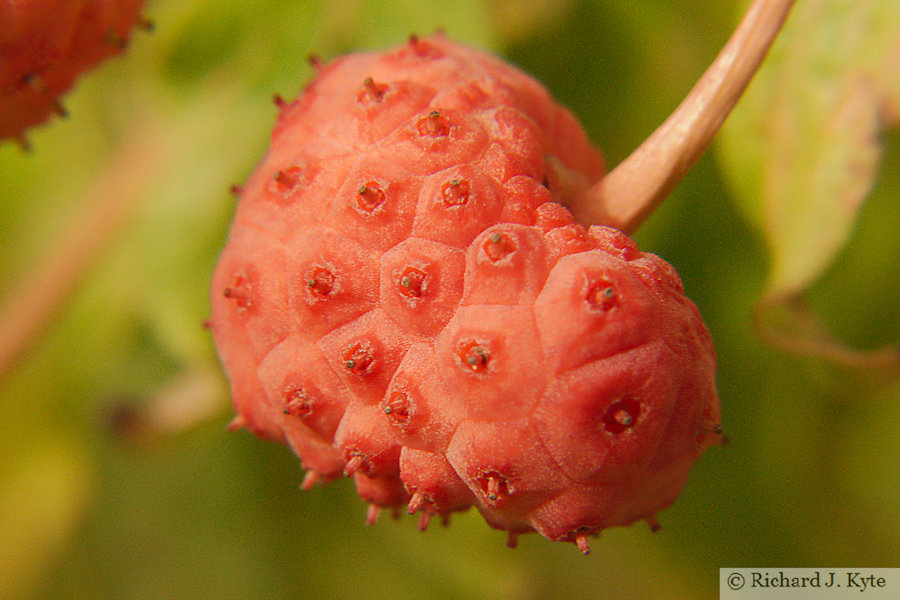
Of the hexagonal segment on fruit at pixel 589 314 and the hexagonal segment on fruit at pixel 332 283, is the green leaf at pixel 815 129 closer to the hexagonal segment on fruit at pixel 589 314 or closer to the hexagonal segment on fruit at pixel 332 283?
the hexagonal segment on fruit at pixel 589 314

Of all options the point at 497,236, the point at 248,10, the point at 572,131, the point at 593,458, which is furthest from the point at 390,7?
the point at 593,458

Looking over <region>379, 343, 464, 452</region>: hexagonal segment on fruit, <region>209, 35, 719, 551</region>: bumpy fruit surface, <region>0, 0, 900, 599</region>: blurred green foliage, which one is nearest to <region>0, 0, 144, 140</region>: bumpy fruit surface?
<region>209, 35, 719, 551</region>: bumpy fruit surface

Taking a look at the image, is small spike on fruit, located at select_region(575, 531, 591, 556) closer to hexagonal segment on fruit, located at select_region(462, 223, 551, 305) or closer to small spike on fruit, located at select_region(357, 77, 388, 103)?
hexagonal segment on fruit, located at select_region(462, 223, 551, 305)

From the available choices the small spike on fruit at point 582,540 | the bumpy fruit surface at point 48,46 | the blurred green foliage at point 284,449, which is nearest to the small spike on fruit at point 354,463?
the small spike on fruit at point 582,540

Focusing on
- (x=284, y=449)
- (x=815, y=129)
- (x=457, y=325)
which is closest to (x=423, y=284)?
(x=457, y=325)

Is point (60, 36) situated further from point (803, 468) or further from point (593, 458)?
point (803, 468)

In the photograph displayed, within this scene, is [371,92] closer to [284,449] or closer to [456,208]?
[456,208]
